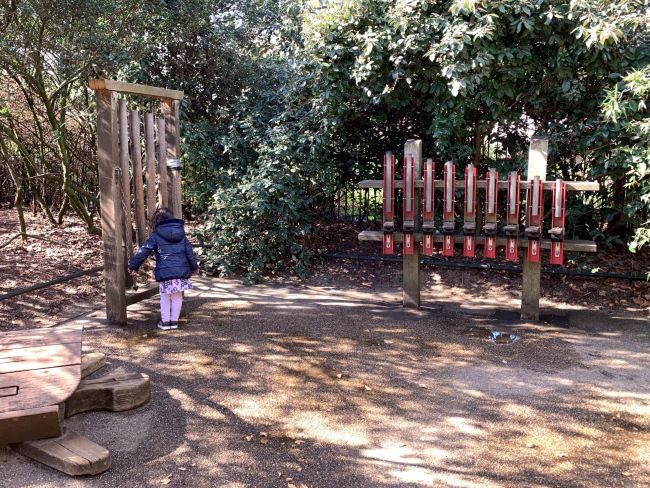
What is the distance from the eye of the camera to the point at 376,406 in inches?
171

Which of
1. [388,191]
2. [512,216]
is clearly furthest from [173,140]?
[512,216]

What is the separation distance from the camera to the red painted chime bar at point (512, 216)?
20.5ft

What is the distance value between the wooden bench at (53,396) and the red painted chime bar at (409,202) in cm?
343

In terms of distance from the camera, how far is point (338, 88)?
7.75 meters

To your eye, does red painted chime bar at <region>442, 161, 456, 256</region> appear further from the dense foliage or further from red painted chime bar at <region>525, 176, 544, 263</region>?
the dense foliage

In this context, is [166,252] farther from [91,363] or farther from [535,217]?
[535,217]

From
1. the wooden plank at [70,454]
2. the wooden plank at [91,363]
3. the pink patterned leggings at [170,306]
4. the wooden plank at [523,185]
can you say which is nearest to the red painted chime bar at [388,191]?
the wooden plank at [523,185]

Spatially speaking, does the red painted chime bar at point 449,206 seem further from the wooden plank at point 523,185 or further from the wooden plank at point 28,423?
the wooden plank at point 28,423

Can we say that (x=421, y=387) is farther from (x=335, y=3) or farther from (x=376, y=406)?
(x=335, y=3)

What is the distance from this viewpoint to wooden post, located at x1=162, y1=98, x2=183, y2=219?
266 inches

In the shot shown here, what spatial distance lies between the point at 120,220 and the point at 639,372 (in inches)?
192

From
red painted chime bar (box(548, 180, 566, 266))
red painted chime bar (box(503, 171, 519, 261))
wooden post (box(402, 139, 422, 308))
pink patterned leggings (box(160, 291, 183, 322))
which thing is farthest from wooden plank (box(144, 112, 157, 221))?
red painted chime bar (box(548, 180, 566, 266))

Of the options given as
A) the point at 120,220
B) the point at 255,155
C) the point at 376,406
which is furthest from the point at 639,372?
the point at 255,155

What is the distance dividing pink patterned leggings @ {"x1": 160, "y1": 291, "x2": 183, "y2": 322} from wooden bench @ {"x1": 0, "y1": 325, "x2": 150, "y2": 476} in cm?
171
